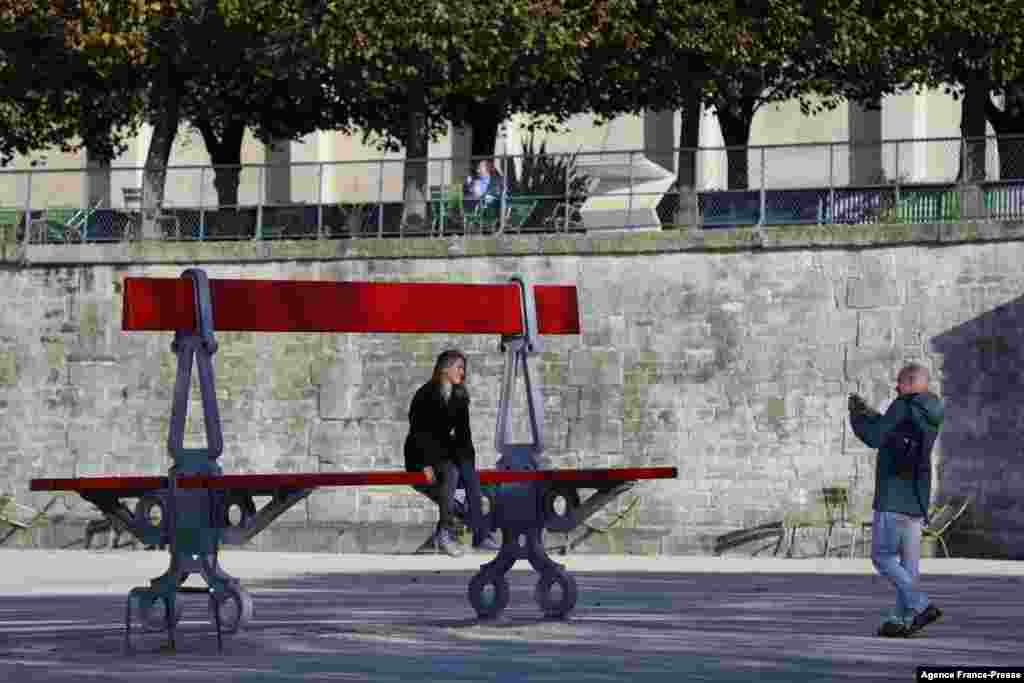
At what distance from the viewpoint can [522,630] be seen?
15.9 meters

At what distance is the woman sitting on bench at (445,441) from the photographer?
16.6 m

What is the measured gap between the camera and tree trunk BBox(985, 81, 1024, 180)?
31188 millimetres

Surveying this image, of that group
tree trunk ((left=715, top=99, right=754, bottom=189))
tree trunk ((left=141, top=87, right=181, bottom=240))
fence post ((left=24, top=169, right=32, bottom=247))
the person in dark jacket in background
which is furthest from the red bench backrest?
fence post ((left=24, top=169, right=32, bottom=247))

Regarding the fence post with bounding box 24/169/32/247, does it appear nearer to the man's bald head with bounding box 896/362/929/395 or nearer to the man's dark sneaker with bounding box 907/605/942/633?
the man's bald head with bounding box 896/362/929/395

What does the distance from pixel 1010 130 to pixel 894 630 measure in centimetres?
2697

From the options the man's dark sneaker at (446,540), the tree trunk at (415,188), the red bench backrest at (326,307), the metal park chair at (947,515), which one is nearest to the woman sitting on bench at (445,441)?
the red bench backrest at (326,307)

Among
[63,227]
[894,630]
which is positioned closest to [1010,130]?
[63,227]

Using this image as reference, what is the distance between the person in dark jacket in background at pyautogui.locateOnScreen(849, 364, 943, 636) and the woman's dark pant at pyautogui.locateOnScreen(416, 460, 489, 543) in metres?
2.42

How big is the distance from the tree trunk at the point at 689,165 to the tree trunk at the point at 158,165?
6670 millimetres

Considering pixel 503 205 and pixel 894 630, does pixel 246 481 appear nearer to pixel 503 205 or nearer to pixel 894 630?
pixel 894 630

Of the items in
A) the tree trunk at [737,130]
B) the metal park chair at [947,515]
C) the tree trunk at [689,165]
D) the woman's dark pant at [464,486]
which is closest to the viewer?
the woman's dark pant at [464,486]

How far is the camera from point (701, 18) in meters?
34.4

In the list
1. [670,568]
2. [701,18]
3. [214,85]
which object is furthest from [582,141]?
[670,568]

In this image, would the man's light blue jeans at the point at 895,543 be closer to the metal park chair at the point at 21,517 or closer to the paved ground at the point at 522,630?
the paved ground at the point at 522,630
